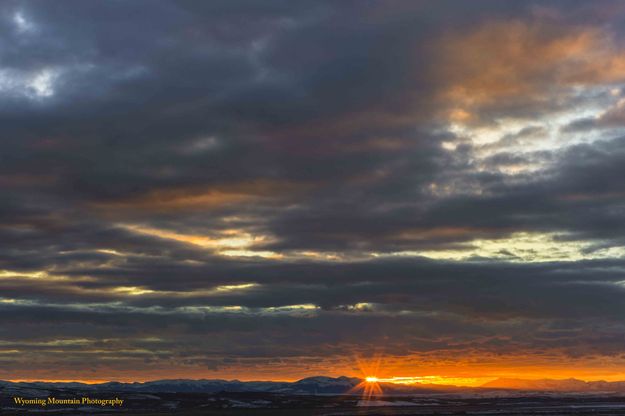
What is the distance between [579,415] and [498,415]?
877 inches

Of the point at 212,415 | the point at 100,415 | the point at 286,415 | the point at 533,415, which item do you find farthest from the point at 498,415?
the point at 100,415

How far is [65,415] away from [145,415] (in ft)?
76.8

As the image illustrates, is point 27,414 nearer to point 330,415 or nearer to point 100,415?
point 100,415

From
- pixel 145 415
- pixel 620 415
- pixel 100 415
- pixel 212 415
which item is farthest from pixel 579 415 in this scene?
pixel 100 415

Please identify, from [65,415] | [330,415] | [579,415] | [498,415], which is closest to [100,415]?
[65,415]

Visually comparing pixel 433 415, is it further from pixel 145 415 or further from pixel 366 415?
pixel 145 415

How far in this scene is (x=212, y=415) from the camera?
655 feet

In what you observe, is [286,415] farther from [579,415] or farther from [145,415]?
[579,415]

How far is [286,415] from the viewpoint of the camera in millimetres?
199375

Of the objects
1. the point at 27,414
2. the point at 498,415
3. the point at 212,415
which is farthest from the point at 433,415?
the point at 27,414

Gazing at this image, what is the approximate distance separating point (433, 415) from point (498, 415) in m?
18.5

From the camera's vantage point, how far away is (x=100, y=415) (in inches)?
7795

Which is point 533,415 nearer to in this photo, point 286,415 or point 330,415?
point 330,415

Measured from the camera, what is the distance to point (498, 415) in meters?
200
